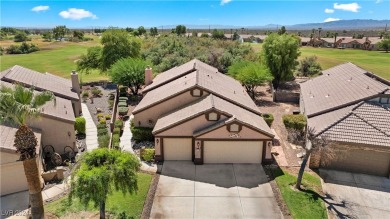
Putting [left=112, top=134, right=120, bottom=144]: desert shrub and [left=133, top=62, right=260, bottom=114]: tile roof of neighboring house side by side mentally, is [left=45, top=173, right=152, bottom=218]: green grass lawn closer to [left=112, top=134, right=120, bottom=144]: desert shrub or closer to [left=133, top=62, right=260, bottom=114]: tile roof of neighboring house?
[left=112, top=134, right=120, bottom=144]: desert shrub

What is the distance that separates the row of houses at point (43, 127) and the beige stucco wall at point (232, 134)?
11.0 metres

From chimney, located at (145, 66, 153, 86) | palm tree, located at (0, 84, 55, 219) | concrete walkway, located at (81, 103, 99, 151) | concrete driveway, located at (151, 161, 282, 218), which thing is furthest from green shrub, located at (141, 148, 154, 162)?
chimney, located at (145, 66, 153, 86)

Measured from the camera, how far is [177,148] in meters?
23.1

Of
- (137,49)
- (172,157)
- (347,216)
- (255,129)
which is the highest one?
(137,49)

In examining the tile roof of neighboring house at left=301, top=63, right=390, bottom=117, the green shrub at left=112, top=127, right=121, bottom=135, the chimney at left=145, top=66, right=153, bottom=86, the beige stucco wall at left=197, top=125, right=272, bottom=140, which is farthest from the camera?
the chimney at left=145, top=66, right=153, bottom=86

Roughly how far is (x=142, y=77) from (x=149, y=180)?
20719 mm

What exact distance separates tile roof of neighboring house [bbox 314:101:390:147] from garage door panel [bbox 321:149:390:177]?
3.15 feet

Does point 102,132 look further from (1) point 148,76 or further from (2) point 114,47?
(2) point 114,47

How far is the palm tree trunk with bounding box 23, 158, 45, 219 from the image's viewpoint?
13.7 metres

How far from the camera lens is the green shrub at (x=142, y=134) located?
85.8 ft

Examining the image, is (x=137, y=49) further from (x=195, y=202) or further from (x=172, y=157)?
(x=195, y=202)

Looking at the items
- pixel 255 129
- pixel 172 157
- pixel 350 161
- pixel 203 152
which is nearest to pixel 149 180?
pixel 172 157

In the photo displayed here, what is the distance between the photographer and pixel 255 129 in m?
22.0

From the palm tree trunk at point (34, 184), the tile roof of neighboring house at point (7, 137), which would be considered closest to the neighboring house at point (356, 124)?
the palm tree trunk at point (34, 184)
